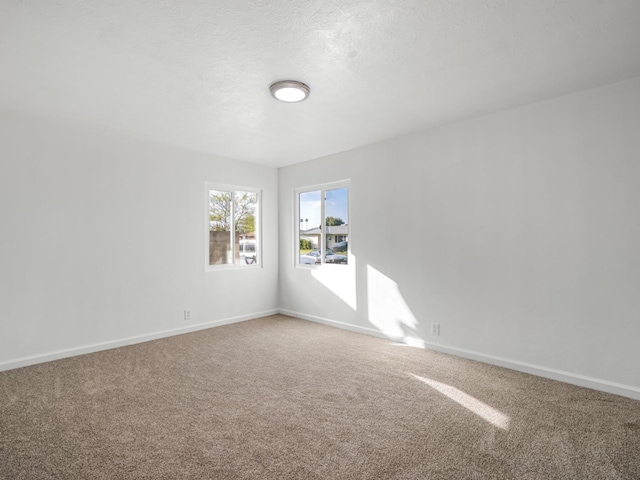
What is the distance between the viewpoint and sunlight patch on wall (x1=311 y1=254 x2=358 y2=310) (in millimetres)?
4812

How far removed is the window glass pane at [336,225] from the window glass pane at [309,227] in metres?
0.17

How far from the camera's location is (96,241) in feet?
13.1

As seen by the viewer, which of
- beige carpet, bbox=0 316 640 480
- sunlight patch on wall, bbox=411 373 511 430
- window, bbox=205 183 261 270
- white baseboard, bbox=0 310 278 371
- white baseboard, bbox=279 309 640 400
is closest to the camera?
beige carpet, bbox=0 316 640 480

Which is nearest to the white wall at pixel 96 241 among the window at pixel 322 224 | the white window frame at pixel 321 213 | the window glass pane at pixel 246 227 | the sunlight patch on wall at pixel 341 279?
the window glass pane at pixel 246 227

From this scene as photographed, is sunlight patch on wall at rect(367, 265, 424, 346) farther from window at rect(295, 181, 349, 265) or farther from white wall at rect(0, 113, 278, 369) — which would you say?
white wall at rect(0, 113, 278, 369)

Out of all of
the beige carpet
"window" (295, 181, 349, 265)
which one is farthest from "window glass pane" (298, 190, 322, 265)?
the beige carpet

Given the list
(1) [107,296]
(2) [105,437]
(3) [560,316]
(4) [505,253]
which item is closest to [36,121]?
(1) [107,296]

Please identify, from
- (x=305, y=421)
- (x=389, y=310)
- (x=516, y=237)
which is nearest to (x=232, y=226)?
(x=389, y=310)

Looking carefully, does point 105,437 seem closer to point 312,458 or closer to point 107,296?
point 312,458

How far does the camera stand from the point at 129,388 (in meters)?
2.97

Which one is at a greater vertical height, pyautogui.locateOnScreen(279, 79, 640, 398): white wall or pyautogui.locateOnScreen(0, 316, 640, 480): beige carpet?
pyautogui.locateOnScreen(279, 79, 640, 398): white wall

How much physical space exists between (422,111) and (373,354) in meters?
2.59

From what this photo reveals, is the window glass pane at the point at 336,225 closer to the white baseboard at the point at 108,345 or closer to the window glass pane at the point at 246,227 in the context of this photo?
the window glass pane at the point at 246,227

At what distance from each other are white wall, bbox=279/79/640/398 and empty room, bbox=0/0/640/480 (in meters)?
0.02
